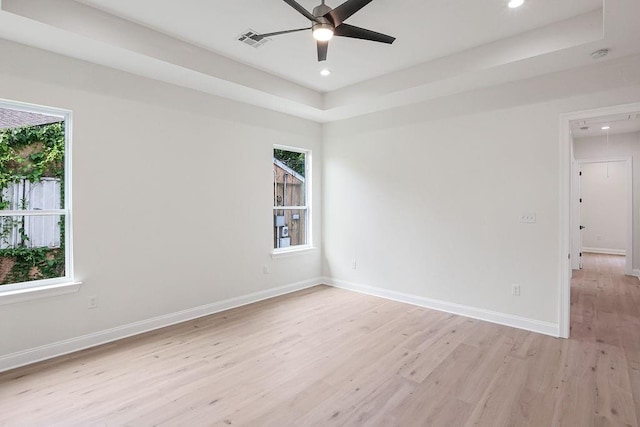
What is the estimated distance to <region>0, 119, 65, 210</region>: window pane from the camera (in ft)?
9.89

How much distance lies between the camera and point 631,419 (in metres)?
2.22

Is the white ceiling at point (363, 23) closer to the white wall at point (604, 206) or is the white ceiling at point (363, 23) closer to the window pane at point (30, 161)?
the window pane at point (30, 161)

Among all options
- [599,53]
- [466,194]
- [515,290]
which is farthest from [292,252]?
[599,53]

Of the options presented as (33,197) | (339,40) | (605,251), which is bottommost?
(605,251)

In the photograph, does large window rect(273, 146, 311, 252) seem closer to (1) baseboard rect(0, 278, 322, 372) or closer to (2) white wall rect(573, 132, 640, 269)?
(1) baseboard rect(0, 278, 322, 372)

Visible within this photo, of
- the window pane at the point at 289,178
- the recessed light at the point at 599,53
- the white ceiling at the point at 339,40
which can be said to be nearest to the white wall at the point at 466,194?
the recessed light at the point at 599,53

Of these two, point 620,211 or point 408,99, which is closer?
point 408,99

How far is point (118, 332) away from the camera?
3539 mm

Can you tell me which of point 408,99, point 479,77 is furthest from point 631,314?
point 408,99

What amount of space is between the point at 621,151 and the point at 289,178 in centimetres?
673

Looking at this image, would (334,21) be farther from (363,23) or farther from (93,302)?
(93,302)

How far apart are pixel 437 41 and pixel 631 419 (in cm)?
338

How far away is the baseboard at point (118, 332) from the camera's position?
2.96 metres

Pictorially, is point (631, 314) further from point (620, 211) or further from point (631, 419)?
point (620, 211)
